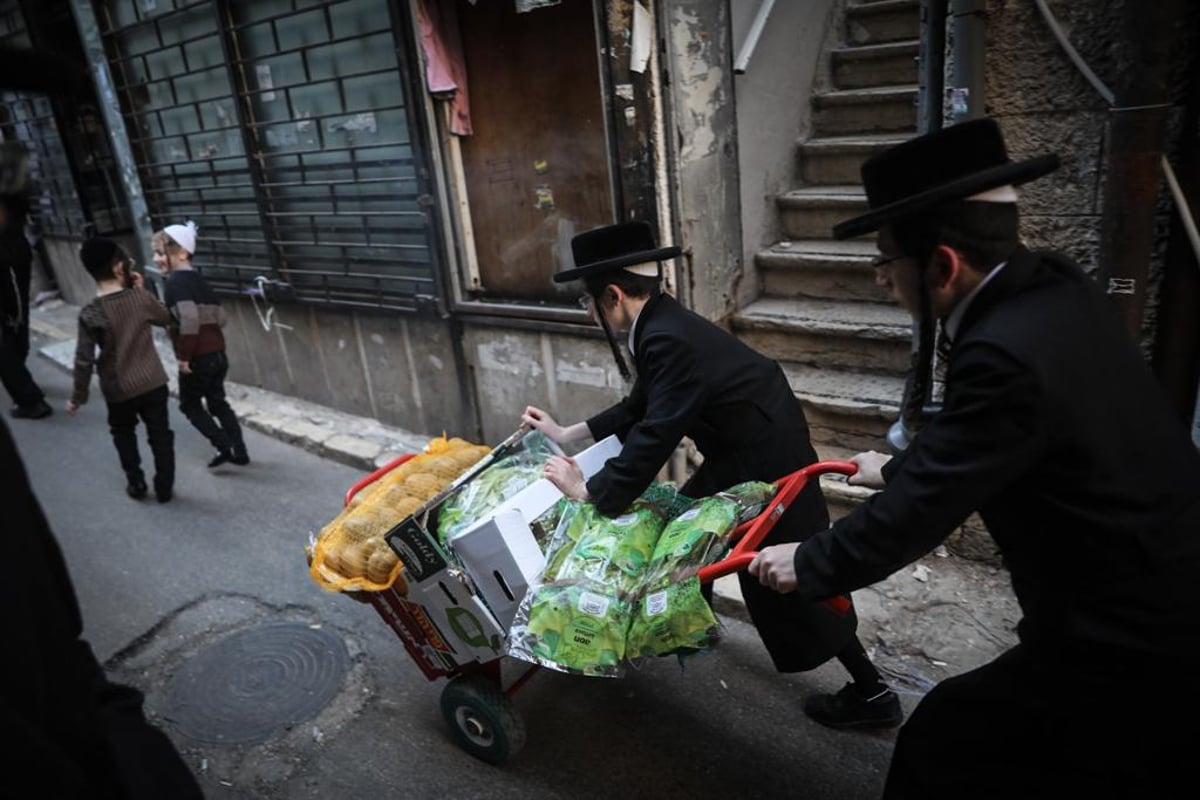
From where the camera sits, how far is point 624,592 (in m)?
2.42

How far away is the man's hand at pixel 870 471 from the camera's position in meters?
2.48

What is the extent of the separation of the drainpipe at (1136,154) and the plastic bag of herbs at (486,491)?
94.8 inches

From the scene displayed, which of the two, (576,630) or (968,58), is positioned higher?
(968,58)

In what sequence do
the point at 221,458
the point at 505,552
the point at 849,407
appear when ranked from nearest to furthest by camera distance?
A: 1. the point at 505,552
2. the point at 849,407
3. the point at 221,458

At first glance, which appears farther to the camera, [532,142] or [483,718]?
[532,142]

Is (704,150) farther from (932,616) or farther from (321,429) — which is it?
(321,429)

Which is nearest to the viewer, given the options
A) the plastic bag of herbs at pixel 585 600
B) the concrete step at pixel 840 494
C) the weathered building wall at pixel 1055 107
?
the plastic bag of herbs at pixel 585 600

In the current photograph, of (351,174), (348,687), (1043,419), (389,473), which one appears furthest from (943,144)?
(351,174)

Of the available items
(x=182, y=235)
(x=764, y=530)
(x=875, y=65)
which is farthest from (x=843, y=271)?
(x=182, y=235)

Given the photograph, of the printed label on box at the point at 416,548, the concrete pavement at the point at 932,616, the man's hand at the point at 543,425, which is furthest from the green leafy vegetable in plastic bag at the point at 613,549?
the concrete pavement at the point at 932,616

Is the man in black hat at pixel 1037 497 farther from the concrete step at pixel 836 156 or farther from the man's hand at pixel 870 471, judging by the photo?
the concrete step at pixel 836 156

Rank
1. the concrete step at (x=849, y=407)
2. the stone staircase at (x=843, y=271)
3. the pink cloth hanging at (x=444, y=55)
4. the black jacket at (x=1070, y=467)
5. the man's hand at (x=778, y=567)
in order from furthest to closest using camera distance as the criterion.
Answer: the pink cloth hanging at (x=444, y=55) < the stone staircase at (x=843, y=271) < the concrete step at (x=849, y=407) < the man's hand at (x=778, y=567) < the black jacket at (x=1070, y=467)

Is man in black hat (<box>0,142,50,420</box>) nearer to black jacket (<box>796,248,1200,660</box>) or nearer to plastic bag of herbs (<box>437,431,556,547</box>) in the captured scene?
plastic bag of herbs (<box>437,431,556,547</box>)

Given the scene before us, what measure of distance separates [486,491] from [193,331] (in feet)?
13.1
